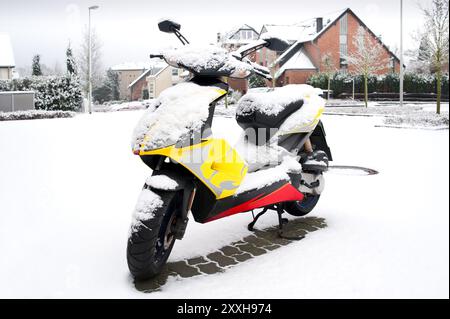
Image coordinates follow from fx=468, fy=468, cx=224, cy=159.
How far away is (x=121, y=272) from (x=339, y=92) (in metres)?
31.7

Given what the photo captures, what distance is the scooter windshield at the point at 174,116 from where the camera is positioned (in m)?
2.63

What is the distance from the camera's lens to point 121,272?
3.04m

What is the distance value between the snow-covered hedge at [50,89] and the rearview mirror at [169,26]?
67.2 feet

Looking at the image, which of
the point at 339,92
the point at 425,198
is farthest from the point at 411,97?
the point at 425,198

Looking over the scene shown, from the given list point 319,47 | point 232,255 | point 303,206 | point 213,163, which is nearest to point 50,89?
point 303,206

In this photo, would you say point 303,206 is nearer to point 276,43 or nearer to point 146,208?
point 276,43

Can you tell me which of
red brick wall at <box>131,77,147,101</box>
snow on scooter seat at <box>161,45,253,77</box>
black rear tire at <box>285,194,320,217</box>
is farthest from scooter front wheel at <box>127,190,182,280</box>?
red brick wall at <box>131,77,147,101</box>

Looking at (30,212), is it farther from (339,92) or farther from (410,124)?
(339,92)

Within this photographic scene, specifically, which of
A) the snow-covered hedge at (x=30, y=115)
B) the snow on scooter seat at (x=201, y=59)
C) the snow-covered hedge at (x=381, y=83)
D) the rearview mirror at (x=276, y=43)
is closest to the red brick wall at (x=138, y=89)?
the snow-covered hedge at (x=381, y=83)

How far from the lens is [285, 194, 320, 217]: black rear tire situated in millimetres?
4116

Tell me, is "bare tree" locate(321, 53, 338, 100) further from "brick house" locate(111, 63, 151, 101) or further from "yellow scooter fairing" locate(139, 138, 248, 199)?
"yellow scooter fairing" locate(139, 138, 248, 199)

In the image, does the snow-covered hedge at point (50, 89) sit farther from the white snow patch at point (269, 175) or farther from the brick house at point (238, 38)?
the white snow patch at point (269, 175)

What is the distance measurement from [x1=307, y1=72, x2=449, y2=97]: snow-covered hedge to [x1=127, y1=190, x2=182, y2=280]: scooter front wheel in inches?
1216

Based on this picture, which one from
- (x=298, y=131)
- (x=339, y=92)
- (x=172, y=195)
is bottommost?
(x=172, y=195)
